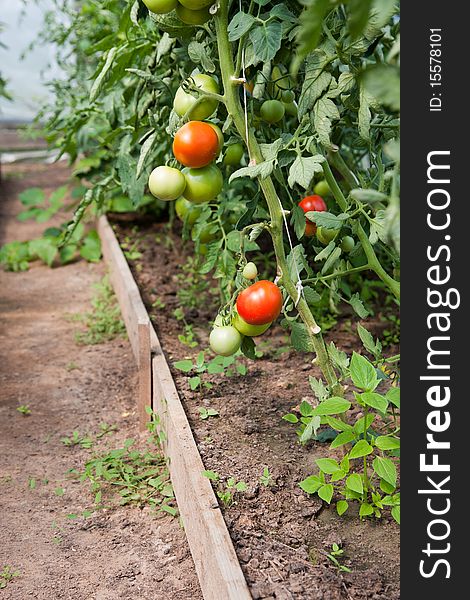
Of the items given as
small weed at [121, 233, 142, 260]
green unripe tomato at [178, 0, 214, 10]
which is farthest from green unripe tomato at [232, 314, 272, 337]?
small weed at [121, 233, 142, 260]

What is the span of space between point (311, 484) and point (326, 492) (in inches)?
2.0

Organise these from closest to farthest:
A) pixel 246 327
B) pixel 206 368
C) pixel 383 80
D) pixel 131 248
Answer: pixel 383 80 → pixel 246 327 → pixel 206 368 → pixel 131 248

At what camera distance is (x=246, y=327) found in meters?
1.86

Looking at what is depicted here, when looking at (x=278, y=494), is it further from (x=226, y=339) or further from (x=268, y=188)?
(x=268, y=188)

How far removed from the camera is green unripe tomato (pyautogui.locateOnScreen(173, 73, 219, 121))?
1.81 meters

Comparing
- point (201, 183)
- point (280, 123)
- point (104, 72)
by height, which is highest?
point (104, 72)

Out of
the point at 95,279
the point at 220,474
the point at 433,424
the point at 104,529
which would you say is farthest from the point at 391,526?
the point at 95,279

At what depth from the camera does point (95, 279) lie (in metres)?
4.37

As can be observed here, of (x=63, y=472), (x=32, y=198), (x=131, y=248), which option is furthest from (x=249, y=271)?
(x=32, y=198)

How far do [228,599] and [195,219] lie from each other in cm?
167

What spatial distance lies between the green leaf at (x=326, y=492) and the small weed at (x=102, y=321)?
187 centimetres

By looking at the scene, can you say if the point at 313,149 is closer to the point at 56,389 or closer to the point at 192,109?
the point at 192,109

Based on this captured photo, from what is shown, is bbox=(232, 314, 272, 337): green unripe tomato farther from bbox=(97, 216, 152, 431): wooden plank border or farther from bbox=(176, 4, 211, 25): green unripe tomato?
bbox=(97, 216, 152, 431): wooden plank border

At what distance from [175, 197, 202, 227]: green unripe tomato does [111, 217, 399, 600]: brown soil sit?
0.46 m
